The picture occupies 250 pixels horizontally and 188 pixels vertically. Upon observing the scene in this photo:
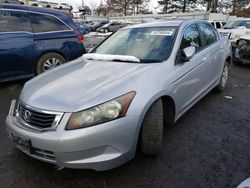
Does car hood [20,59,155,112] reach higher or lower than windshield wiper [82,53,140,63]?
lower

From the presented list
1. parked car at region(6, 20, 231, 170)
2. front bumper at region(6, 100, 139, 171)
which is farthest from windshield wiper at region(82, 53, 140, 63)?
front bumper at region(6, 100, 139, 171)

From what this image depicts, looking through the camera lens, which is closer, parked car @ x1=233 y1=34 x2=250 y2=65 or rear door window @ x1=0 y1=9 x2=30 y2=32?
rear door window @ x1=0 y1=9 x2=30 y2=32

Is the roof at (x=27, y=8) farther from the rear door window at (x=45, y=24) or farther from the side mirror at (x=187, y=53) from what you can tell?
the side mirror at (x=187, y=53)

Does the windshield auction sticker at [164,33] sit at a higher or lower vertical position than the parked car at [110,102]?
higher

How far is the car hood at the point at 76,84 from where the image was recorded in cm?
214

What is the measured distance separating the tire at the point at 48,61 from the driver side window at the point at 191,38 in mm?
3044

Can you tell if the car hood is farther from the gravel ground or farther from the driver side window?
the driver side window

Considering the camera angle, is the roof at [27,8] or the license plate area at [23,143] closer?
the license plate area at [23,143]

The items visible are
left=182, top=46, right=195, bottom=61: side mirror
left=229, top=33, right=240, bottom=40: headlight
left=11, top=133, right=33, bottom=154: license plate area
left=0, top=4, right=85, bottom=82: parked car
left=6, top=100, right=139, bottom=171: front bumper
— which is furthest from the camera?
left=229, top=33, right=240, bottom=40: headlight

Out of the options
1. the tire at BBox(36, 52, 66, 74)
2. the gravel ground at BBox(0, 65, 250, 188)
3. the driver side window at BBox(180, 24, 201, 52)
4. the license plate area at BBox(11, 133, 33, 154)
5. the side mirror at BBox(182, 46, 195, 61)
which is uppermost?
the driver side window at BBox(180, 24, 201, 52)

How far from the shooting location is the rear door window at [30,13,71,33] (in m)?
5.09

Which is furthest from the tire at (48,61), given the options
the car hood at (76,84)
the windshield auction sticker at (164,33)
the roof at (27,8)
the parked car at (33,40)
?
the windshield auction sticker at (164,33)

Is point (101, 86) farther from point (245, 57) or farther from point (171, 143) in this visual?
point (245, 57)

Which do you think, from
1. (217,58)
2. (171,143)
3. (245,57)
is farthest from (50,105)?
(245,57)
